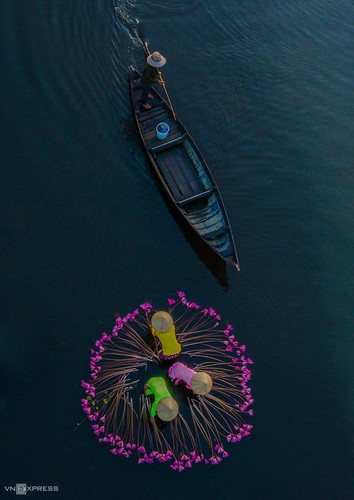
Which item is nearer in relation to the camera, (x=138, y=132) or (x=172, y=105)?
(x=138, y=132)

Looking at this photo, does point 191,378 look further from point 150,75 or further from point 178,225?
point 150,75

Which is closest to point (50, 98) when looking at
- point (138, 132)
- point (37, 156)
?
point (37, 156)

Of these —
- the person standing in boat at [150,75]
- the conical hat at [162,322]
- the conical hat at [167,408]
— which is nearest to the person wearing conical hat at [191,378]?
the conical hat at [167,408]

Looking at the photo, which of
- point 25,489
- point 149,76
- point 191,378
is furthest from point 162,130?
point 25,489

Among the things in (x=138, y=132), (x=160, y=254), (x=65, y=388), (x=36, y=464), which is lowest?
(x=36, y=464)

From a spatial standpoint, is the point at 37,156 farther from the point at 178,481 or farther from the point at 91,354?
the point at 178,481

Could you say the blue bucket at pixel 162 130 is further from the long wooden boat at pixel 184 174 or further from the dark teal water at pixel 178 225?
the dark teal water at pixel 178 225

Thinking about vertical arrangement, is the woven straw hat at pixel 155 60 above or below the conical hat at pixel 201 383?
above
